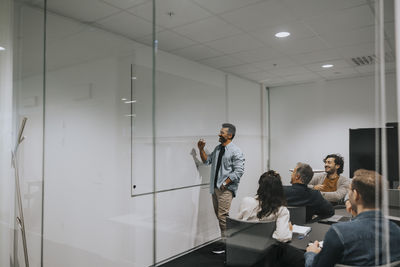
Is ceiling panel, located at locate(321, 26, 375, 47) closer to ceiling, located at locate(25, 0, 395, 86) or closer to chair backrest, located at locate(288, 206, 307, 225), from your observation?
ceiling, located at locate(25, 0, 395, 86)

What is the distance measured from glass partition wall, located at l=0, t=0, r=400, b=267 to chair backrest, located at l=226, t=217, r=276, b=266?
0.42 feet

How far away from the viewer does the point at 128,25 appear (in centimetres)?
254

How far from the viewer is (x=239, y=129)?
6.02 feet

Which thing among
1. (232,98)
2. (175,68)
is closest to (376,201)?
(232,98)

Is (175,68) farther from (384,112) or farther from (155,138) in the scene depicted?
(384,112)

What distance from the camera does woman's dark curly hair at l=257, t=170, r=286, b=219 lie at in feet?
5.19

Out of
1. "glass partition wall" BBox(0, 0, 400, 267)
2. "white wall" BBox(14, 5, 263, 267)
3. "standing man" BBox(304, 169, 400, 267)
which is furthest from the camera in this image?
"white wall" BBox(14, 5, 263, 267)

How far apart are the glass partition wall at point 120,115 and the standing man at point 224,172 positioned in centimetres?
6

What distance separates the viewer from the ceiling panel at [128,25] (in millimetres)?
2467

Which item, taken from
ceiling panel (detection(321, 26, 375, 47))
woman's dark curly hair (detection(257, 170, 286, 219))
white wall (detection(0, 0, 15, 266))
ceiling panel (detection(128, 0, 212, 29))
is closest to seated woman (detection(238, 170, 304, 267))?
woman's dark curly hair (detection(257, 170, 286, 219))

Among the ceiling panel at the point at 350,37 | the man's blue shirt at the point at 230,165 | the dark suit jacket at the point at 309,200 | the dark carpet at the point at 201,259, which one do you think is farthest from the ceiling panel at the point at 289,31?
the dark carpet at the point at 201,259

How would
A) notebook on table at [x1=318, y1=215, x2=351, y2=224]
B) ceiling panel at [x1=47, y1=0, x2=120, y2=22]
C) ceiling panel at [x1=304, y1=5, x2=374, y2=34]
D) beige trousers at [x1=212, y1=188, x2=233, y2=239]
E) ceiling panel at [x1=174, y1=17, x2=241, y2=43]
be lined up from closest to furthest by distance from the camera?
notebook on table at [x1=318, y1=215, x2=351, y2=224] < ceiling panel at [x1=304, y1=5, x2=374, y2=34] < beige trousers at [x1=212, y1=188, x2=233, y2=239] < ceiling panel at [x1=174, y1=17, x2=241, y2=43] < ceiling panel at [x1=47, y1=0, x2=120, y2=22]

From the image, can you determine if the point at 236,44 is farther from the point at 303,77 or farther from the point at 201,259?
the point at 201,259

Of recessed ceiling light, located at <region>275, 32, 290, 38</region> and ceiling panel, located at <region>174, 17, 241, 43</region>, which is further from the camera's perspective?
ceiling panel, located at <region>174, 17, 241, 43</region>
